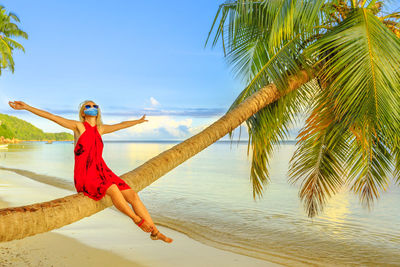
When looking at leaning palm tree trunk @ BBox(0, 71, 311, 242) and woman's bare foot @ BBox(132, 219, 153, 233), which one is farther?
woman's bare foot @ BBox(132, 219, 153, 233)

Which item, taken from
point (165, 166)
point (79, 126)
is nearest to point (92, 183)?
point (79, 126)

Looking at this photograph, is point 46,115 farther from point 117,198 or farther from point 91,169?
point 117,198

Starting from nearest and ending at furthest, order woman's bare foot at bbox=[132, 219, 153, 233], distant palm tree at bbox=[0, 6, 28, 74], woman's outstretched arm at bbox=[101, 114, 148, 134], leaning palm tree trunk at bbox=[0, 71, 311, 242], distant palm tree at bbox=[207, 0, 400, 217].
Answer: leaning palm tree trunk at bbox=[0, 71, 311, 242]
woman's bare foot at bbox=[132, 219, 153, 233]
woman's outstretched arm at bbox=[101, 114, 148, 134]
distant palm tree at bbox=[207, 0, 400, 217]
distant palm tree at bbox=[0, 6, 28, 74]

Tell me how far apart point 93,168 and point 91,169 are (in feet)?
0.06

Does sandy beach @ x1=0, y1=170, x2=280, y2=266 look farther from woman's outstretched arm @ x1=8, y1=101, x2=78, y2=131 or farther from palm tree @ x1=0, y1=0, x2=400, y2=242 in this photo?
woman's outstretched arm @ x1=8, y1=101, x2=78, y2=131

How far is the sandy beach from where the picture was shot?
558cm

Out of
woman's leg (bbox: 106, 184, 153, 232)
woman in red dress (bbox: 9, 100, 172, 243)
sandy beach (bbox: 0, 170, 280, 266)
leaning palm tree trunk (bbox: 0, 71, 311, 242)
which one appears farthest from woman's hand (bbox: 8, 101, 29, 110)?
sandy beach (bbox: 0, 170, 280, 266)

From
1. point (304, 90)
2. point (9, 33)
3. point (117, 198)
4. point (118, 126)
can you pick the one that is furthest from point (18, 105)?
point (9, 33)

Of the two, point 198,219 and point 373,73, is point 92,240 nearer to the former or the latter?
point 198,219

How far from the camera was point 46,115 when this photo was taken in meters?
3.04

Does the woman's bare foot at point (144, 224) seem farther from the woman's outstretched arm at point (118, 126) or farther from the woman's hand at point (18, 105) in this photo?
the woman's hand at point (18, 105)

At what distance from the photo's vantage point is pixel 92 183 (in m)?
3.02

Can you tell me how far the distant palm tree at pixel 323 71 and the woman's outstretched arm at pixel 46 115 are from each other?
304 cm

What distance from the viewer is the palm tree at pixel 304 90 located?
353 cm
